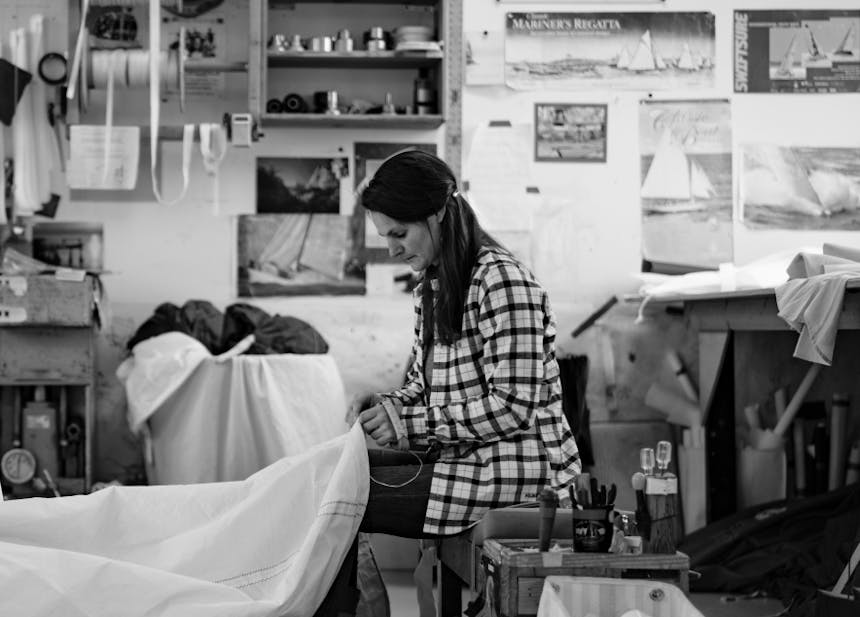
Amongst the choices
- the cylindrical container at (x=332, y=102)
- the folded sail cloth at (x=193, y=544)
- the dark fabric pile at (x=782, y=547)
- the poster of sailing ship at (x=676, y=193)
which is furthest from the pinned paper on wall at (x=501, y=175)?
the folded sail cloth at (x=193, y=544)

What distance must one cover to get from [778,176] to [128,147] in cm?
266

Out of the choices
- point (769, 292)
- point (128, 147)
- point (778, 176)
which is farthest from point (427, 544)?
point (778, 176)

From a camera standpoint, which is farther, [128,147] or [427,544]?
[128,147]

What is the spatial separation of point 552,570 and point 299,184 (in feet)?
9.09

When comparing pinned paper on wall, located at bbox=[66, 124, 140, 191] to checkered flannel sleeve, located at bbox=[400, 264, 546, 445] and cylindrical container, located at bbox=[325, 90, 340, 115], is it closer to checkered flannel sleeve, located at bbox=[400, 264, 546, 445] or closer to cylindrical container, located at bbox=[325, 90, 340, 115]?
cylindrical container, located at bbox=[325, 90, 340, 115]

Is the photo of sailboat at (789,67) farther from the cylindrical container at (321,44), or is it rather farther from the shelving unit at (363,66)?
the cylindrical container at (321,44)

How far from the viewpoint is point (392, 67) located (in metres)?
4.66

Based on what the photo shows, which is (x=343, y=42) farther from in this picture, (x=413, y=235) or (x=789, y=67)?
(x=413, y=235)

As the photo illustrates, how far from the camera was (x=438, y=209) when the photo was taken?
2.55 meters

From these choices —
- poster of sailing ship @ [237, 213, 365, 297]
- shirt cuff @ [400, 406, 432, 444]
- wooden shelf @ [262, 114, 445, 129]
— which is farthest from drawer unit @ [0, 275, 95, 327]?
shirt cuff @ [400, 406, 432, 444]

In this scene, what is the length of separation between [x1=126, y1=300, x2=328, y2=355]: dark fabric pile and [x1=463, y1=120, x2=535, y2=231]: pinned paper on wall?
0.96 meters

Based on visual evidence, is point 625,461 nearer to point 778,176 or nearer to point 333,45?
point 778,176

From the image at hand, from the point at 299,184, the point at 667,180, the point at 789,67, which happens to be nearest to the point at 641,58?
the point at 667,180

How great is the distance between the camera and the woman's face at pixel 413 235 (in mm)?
2559
